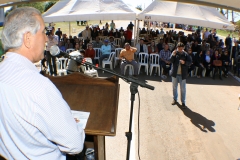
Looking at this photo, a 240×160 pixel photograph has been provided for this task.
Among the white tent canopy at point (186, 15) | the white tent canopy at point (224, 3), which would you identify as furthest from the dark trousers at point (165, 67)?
the white tent canopy at point (224, 3)

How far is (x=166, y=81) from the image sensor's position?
8.84 m

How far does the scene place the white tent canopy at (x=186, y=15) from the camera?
9.58m

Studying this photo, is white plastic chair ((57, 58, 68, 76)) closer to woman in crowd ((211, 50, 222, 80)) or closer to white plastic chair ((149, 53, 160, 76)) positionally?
white plastic chair ((149, 53, 160, 76))

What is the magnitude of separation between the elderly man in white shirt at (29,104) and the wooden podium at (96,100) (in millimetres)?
607

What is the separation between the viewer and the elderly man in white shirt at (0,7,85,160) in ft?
3.77

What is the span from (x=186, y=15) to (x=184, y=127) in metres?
6.21

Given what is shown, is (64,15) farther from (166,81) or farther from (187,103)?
(187,103)

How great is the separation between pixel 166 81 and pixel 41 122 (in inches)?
313

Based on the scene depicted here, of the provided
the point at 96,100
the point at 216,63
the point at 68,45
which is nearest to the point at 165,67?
the point at 216,63

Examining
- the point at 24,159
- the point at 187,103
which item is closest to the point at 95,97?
the point at 24,159

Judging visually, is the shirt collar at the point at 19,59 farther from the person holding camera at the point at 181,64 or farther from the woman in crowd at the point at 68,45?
the woman in crowd at the point at 68,45

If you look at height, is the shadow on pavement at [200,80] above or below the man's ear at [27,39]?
below

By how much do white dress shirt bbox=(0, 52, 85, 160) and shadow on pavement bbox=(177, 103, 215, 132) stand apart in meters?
4.51

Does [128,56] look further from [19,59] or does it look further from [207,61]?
[19,59]
